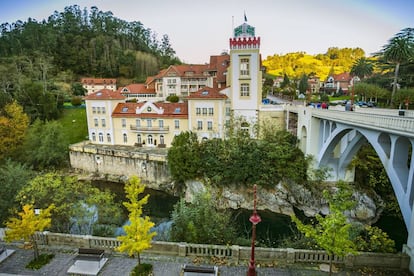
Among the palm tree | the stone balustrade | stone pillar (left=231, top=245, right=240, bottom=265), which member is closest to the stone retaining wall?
the stone balustrade

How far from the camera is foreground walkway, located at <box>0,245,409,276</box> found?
983cm

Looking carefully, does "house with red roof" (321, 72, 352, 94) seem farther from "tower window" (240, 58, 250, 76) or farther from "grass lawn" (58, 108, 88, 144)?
"grass lawn" (58, 108, 88, 144)

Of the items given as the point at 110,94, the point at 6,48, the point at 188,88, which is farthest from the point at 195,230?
the point at 6,48

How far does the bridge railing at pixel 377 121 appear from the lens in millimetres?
9234

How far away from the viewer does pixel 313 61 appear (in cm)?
11094

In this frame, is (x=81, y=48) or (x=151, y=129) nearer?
(x=151, y=129)

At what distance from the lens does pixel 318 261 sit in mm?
10406

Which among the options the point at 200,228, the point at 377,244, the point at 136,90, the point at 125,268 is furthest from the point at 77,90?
the point at 377,244

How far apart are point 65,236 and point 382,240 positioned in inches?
575

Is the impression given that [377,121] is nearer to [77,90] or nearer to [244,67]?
[244,67]

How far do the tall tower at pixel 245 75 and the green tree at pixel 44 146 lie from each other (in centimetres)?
2071

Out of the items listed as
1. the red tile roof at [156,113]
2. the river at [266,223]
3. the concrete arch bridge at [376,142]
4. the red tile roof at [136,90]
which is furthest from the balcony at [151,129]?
the red tile roof at [136,90]

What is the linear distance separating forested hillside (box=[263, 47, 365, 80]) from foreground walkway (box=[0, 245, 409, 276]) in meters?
102

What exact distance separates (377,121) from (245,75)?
56.7 ft
